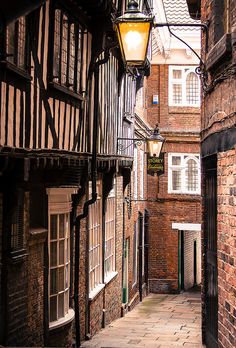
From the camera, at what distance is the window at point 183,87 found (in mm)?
25047

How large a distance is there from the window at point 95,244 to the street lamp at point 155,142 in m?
3.61

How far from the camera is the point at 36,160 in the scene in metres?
6.11

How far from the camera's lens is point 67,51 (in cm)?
934

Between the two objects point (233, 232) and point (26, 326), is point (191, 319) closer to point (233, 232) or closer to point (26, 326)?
point (26, 326)

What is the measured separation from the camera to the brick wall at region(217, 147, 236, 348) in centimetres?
577

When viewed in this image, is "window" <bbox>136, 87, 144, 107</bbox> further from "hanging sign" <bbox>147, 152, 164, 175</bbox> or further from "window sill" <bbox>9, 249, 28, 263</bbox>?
"window sill" <bbox>9, 249, 28, 263</bbox>

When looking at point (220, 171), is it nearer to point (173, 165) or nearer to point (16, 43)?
point (16, 43)

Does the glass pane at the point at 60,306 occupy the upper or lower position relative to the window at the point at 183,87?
lower

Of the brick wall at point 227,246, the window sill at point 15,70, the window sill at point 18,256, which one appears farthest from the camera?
the window sill at point 18,256

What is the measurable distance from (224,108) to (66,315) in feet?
15.8

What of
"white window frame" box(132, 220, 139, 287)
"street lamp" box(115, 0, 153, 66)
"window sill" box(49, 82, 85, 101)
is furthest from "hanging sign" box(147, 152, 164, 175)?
"street lamp" box(115, 0, 153, 66)

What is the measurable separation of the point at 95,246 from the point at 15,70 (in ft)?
22.5

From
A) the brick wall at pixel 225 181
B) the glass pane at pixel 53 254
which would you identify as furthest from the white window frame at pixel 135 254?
the brick wall at pixel 225 181

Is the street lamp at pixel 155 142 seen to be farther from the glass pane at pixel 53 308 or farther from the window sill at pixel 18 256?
the window sill at pixel 18 256
